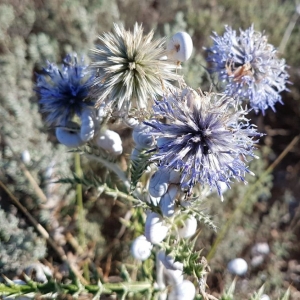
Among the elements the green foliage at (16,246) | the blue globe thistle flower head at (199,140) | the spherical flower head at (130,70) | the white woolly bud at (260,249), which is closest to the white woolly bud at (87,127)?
the spherical flower head at (130,70)

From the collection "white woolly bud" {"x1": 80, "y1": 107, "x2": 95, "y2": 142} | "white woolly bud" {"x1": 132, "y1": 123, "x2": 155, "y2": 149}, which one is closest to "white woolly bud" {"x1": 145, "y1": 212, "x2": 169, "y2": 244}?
"white woolly bud" {"x1": 132, "y1": 123, "x2": 155, "y2": 149}

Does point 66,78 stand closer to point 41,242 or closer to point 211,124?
point 211,124

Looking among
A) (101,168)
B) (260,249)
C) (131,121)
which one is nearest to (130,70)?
(131,121)

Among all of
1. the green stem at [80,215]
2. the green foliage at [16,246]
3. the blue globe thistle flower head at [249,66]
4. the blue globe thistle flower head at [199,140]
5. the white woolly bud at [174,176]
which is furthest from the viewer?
the green stem at [80,215]

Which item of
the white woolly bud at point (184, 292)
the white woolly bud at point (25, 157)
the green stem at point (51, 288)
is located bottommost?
the green stem at point (51, 288)

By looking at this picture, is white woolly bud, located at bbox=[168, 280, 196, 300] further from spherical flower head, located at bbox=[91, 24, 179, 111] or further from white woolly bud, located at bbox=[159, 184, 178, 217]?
spherical flower head, located at bbox=[91, 24, 179, 111]

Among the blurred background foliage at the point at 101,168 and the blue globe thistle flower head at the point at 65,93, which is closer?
the blue globe thistle flower head at the point at 65,93

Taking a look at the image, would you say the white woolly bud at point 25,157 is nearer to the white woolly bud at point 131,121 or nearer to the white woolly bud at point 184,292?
the white woolly bud at point 131,121

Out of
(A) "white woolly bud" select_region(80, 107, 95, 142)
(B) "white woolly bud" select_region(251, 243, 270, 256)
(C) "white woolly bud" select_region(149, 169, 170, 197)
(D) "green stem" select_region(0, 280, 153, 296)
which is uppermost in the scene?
(A) "white woolly bud" select_region(80, 107, 95, 142)

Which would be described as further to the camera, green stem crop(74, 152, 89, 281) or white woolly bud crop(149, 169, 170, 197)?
green stem crop(74, 152, 89, 281)
